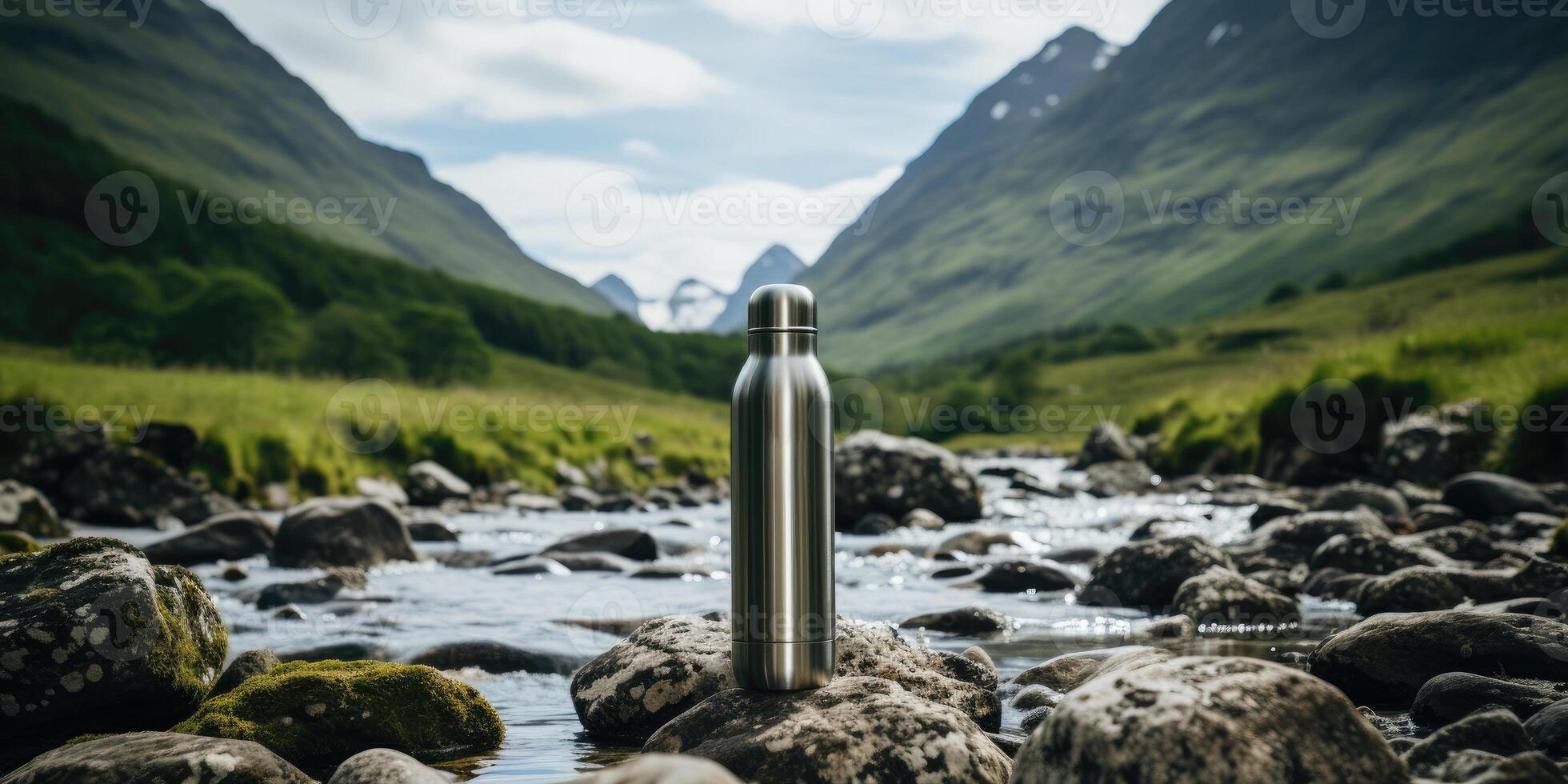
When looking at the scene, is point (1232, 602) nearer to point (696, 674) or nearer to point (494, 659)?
point (696, 674)

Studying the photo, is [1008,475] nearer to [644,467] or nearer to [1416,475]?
[644,467]

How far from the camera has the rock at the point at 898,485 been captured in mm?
23656

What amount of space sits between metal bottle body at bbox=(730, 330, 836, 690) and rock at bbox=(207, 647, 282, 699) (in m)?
3.75

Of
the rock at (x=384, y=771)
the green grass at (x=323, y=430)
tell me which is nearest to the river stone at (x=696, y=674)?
the rock at (x=384, y=771)

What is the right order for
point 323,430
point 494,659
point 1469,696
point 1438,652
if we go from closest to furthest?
1. point 1469,696
2. point 1438,652
3. point 494,659
4. point 323,430

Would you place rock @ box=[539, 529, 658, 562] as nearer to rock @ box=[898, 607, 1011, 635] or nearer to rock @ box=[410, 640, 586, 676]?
rock @ box=[898, 607, 1011, 635]

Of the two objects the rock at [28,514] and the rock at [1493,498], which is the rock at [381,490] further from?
the rock at [1493,498]

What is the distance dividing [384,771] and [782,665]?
1904mm

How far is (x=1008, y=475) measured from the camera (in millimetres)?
39125

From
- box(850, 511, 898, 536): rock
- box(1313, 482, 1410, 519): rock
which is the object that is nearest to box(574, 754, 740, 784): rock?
box(1313, 482, 1410, 519): rock

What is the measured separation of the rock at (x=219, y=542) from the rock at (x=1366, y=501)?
17516mm

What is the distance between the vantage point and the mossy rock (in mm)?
5930

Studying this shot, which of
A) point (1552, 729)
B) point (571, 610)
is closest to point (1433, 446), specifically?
point (571, 610)

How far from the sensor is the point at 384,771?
4.80m
